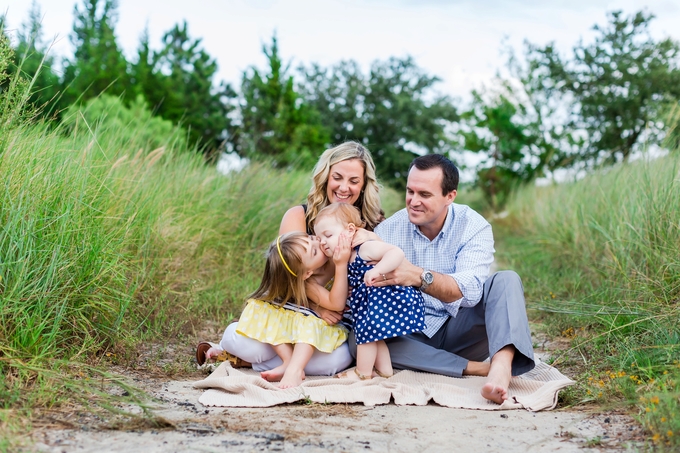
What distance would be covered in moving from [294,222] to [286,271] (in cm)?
68

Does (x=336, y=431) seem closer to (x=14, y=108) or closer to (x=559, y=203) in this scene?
(x=14, y=108)

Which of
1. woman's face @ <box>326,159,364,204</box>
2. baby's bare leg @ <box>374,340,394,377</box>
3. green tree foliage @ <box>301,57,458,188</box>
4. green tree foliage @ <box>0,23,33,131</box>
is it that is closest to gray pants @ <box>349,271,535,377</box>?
baby's bare leg @ <box>374,340,394,377</box>

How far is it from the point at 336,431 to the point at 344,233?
1298mm

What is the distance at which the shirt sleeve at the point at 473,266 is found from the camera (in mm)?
3764

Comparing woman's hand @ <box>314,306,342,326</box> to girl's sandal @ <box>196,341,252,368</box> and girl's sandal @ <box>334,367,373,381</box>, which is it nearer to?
girl's sandal @ <box>334,367,373,381</box>

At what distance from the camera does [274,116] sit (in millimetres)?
18922

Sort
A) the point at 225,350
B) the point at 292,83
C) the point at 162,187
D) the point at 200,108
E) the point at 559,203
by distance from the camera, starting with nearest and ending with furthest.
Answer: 1. the point at 225,350
2. the point at 162,187
3. the point at 559,203
4. the point at 292,83
5. the point at 200,108

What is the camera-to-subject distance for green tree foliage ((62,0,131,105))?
18689 millimetres

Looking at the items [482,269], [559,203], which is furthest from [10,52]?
[559,203]

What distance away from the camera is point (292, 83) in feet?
63.2

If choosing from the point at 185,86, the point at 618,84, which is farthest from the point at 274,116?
the point at 618,84

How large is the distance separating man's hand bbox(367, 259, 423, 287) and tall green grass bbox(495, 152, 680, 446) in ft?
3.38

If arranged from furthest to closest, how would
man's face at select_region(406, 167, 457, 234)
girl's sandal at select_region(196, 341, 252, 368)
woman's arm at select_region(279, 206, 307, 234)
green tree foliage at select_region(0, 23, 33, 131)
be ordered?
woman's arm at select_region(279, 206, 307, 234) < girl's sandal at select_region(196, 341, 252, 368) < man's face at select_region(406, 167, 457, 234) < green tree foliage at select_region(0, 23, 33, 131)

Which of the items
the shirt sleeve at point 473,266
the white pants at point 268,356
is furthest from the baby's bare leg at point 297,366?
the shirt sleeve at point 473,266
